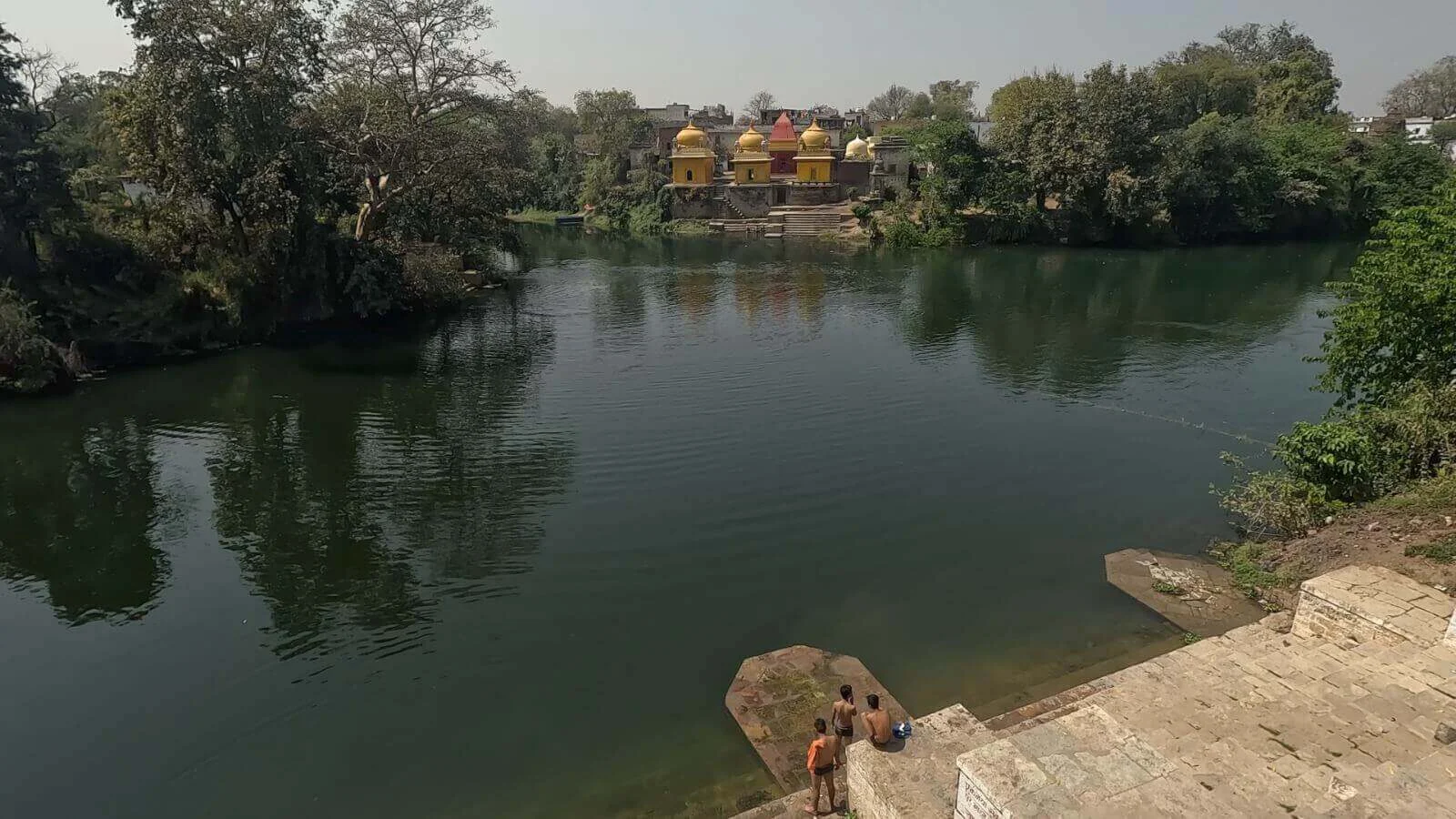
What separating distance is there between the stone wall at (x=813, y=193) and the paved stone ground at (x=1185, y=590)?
46102 mm

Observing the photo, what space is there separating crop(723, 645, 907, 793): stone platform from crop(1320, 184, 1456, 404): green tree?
32.0 ft

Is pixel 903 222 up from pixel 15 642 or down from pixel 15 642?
up

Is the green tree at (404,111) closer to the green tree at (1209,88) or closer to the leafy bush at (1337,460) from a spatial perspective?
the leafy bush at (1337,460)

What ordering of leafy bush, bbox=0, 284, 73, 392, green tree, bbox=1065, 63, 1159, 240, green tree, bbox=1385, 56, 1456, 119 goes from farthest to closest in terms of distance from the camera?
1. green tree, bbox=1385, 56, 1456, 119
2. green tree, bbox=1065, 63, 1159, 240
3. leafy bush, bbox=0, 284, 73, 392

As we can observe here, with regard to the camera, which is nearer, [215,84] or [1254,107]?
[215,84]

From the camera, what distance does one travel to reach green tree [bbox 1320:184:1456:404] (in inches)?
477

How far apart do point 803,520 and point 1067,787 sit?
7.67m

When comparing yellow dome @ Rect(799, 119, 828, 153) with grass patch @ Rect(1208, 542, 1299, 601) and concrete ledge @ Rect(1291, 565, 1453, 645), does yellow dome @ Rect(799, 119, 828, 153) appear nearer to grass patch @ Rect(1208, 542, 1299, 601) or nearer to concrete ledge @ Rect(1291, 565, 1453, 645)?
grass patch @ Rect(1208, 542, 1299, 601)

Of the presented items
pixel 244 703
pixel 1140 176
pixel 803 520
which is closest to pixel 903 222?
pixel 1140 176

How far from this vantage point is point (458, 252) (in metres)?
31.5

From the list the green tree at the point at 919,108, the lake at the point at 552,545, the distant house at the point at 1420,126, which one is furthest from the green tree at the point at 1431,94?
the lake at the point at 552,545

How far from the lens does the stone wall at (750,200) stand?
181 feet

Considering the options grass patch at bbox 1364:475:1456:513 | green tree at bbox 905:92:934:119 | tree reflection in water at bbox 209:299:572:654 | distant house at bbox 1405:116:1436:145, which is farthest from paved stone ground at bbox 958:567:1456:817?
green tree at bbox 905:92:934:119

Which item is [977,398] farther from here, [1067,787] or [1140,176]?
[1140,176]
